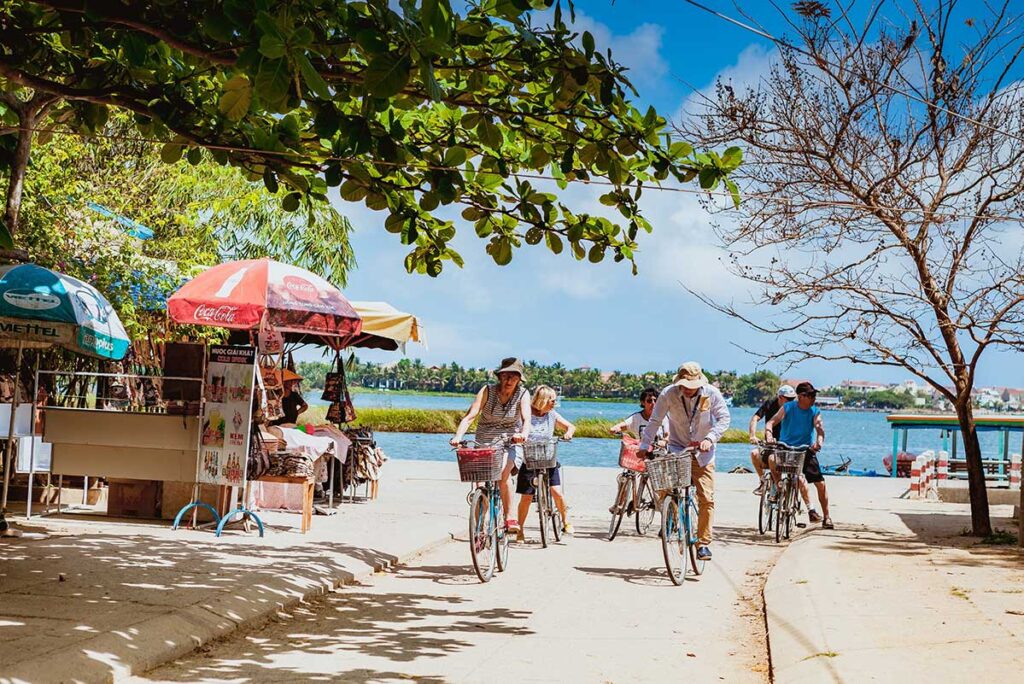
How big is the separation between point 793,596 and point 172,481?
21.4ft

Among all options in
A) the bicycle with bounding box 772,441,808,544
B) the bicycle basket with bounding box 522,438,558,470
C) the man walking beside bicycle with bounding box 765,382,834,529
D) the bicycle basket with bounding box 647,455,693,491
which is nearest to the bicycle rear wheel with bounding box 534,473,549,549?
the bicycle basket with bounding box 522,438,558,470

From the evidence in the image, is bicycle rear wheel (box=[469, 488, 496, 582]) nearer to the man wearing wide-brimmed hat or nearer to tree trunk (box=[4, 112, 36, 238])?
the man wearing wide-brimmed hat

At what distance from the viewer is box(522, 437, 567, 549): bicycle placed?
12477 millimetres

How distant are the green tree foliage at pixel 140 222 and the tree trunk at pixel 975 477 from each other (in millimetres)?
8192

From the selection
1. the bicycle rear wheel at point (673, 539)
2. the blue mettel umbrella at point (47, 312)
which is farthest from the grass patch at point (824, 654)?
the blue mettel umbrella at point (47, 312)

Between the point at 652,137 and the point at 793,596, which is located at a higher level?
the point at 652,137

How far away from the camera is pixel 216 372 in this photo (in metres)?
11.8

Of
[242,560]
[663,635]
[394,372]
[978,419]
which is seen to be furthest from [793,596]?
[394,372]

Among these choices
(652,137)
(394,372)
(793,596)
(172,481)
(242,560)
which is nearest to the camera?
(652,137)

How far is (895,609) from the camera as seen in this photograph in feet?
27.5

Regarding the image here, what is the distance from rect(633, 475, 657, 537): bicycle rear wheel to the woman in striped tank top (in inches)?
114

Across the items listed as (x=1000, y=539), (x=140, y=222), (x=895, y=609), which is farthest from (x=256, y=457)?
(x=140, y=222)

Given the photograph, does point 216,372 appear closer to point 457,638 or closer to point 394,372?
point 457,638

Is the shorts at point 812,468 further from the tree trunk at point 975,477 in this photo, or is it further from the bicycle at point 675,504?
the bicycle at point 675,504
